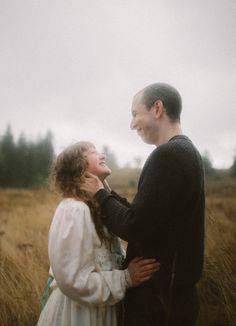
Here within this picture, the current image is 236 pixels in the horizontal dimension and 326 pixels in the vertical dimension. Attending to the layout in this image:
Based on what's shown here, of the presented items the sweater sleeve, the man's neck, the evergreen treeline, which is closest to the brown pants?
the sweater sleeve

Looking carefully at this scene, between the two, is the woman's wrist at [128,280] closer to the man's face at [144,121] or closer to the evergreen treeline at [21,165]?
the man's face at [144,121]

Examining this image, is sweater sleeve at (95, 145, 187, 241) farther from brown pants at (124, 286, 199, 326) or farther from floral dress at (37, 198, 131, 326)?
brown pants at (124, 286, 199, 326)

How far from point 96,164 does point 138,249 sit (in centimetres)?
59

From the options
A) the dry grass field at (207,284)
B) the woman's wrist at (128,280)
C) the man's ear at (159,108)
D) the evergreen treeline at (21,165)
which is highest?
the man's ear at (159,108)

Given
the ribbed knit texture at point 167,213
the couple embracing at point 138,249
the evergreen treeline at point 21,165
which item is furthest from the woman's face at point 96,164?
the evergreen treeline at point 21,165

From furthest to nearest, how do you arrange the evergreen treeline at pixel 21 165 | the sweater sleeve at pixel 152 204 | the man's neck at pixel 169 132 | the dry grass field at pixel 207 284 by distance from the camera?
the evergreen treeline at pixel 21 165 → the dry grass field at pixel 207 284 → the man's neck at pixel 169 132 → the sweater sleeve at pixel 152 204

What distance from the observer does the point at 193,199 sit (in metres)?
1.84

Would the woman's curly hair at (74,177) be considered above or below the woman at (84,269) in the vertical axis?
above

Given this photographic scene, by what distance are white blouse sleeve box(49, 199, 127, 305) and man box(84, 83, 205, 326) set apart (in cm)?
12

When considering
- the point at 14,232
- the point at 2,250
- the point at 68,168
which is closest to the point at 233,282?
the point at 68,168

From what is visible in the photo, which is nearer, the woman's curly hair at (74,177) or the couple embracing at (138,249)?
the couple embracing at (138,249)

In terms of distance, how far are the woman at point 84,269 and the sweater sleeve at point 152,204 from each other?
0.50ft

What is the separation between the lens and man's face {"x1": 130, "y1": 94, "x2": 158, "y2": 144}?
7.02 ft

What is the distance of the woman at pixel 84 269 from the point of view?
171cm
